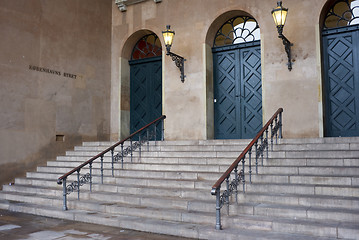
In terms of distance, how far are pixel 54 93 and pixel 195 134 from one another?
454cm

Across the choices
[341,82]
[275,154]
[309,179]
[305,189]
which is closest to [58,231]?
[305,189]

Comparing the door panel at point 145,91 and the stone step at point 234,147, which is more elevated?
the door panel at point 145,91

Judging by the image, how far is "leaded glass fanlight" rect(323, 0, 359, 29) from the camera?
32.4ft

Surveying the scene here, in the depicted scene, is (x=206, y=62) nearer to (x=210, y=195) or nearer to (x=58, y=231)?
(x=210, y=195)

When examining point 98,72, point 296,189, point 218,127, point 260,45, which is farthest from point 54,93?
point 296,189

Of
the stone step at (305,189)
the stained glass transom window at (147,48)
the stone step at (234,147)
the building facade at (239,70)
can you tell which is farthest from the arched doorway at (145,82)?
the stone step at (305,189)

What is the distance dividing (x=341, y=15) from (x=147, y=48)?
21.4 feet

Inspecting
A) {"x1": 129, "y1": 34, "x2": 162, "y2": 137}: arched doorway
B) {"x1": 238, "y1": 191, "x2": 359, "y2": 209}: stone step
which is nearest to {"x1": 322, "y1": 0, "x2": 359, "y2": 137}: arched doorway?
{"x1": 238, "y1": 191, "x2": 359, "y2": 209}: stone step

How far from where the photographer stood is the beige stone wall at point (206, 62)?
9852mm

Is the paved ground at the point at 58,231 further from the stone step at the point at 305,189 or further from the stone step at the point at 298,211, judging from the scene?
the stone step at the point at 305,189

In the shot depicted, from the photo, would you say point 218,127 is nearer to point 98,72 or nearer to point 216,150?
point 216,150

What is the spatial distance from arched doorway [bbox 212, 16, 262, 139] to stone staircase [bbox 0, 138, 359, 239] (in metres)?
2.00

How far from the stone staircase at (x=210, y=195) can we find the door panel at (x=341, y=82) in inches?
70.8

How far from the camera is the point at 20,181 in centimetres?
998
